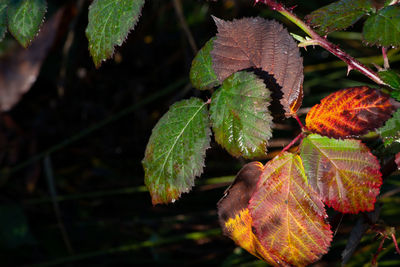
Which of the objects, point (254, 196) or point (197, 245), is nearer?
point (254, 196)

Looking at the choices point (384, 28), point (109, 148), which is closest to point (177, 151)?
point (384, 28)

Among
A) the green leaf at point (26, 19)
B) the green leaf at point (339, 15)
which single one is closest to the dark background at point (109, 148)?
the green leaf at point (26, 19)

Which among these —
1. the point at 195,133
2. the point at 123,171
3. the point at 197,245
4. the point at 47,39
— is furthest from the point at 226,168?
the point at 195,133

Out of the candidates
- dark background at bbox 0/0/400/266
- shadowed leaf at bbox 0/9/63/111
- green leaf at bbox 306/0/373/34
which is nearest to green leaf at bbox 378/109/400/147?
green leaf at bbox 306/0/373/34

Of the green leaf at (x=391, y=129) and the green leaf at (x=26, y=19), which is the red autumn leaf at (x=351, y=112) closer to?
the green leaf at (x=391, y=129)

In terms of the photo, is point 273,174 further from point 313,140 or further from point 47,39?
point 47,39

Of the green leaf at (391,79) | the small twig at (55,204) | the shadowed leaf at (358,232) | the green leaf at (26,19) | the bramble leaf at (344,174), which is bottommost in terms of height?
the small twig at (55,204)

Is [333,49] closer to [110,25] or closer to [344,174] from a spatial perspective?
[344,174]

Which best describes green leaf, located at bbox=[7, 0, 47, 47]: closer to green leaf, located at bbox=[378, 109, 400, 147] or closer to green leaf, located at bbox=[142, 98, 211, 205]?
green leaf, located at bbox=[142, 98, 211, 205]
